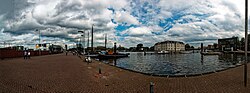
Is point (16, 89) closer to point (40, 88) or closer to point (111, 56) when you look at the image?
point (40, 88)

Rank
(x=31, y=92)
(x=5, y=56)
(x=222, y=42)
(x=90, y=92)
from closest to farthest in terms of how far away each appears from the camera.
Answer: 1. (x=31, y=92)
2. (x=90, y=92)
3. (x=5, y=56)
4. (x=222, y=42)

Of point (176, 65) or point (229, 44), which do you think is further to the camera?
point (229, 44)

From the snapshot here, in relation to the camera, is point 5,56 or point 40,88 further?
point 5,56

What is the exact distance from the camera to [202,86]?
10789 mm

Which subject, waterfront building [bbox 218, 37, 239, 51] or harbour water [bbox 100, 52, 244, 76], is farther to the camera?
waterfront building [bbox 218, 37, 239, 51]

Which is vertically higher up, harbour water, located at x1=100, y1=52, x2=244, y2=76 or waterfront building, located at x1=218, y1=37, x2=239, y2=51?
waterfront building, located at x1=218, y1=37, x2=239, y2=51

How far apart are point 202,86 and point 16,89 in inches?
380

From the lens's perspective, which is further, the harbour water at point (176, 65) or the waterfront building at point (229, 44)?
the waterfront building at point (229, 44)

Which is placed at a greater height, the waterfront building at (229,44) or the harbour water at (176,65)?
the waterfront building at (229,44)

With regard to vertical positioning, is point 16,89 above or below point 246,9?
below

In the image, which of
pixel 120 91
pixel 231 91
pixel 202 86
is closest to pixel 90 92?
pixel 120 91

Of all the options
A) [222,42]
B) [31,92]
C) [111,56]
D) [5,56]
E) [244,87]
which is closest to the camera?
[31,92]

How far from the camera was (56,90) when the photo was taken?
934 cm

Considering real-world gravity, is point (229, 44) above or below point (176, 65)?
above
